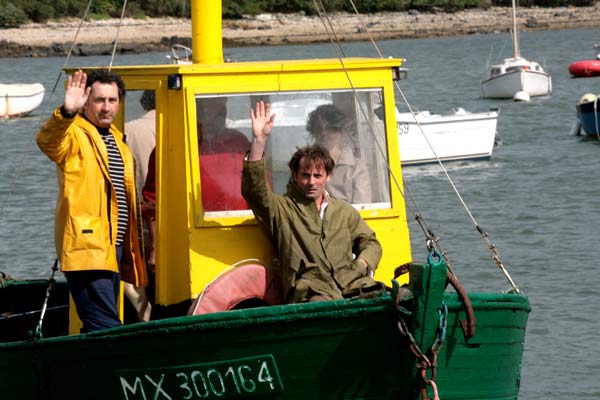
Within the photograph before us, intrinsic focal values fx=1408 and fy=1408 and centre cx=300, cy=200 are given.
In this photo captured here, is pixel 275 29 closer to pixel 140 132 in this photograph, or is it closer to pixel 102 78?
pixel 140 132

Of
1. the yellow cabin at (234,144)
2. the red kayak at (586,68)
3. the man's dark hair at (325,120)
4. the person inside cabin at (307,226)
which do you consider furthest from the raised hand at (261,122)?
the red kayak at (586,68)

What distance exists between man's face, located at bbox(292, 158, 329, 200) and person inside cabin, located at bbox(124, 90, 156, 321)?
1.10 meters

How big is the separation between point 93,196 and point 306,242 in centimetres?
103

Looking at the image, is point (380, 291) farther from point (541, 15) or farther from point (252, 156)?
point (541, 15)

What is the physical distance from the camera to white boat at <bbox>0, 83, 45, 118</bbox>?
35.7 metres

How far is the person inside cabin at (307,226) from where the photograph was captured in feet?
21.9

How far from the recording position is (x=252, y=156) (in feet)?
21.9

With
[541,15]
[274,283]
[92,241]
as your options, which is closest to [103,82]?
[92,241]

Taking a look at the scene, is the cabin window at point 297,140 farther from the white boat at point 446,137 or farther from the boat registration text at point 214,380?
the white boat at point 446,137

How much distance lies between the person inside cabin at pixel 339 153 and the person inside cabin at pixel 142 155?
87 cm

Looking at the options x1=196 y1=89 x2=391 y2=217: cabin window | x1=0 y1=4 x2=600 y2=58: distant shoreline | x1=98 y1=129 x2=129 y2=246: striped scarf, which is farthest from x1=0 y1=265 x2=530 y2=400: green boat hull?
x1=0 y1=4 x2=600 y2=58: distant shoreline

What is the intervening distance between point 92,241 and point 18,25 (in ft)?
256

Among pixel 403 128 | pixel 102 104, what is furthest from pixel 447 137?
pixel 102 104

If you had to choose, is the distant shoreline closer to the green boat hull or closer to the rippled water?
the rippled water
